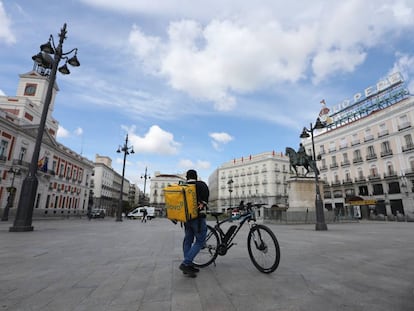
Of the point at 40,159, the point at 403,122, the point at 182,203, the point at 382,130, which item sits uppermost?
the point at 403,122

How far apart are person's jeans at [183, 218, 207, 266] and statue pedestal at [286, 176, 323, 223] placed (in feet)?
51.4

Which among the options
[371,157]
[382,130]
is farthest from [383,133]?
[371,157]

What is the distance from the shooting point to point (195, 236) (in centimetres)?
369

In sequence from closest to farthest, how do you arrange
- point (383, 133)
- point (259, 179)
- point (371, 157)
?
point (383, 133), point (371, 157), point (259, 179)

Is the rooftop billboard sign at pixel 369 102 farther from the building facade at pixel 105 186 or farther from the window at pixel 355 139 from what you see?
the building facade at pixel 105 186

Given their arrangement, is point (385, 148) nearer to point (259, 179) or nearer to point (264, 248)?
point (259, 179)

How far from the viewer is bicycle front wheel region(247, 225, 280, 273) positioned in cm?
345

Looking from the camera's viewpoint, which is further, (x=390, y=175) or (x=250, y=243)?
(x=390, y=175)

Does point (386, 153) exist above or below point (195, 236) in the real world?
above

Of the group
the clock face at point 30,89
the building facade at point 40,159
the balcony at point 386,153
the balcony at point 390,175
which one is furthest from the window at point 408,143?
the clock face at point 30,89

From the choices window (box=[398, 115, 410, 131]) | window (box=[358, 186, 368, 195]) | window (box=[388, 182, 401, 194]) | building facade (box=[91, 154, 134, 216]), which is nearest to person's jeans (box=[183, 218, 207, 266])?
window (box=[388, 182, 401, 194])

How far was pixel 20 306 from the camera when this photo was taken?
91.1 inches

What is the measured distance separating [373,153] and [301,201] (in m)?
28.9

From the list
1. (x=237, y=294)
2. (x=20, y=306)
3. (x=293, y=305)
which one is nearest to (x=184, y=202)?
(x=237, y=294)
